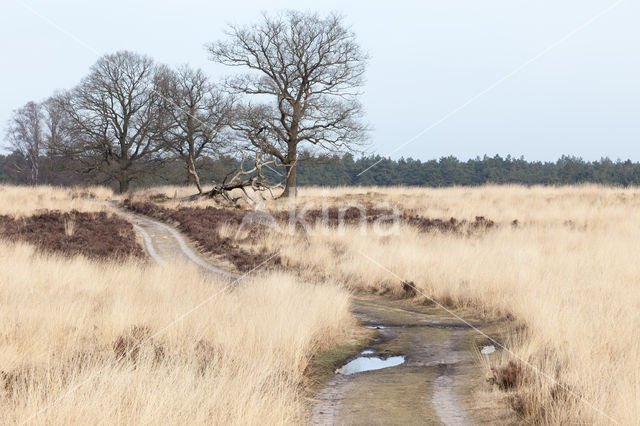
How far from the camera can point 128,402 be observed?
409 cm

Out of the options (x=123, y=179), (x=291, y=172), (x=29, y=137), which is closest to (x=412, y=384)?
(x=291, y=172)

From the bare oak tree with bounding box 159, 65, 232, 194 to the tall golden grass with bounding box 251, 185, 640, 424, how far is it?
1873 cm

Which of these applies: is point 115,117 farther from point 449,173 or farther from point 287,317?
point 449,173

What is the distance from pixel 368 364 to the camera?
6465 mm

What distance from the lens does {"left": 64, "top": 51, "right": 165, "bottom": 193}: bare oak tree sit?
36375 millimetres

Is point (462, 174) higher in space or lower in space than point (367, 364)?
higher

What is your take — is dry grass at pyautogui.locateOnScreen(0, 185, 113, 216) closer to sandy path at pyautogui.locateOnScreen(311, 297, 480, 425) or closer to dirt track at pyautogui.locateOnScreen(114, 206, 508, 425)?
dirt track at pyautogui.locateOnScreen(114, 206, 508, 425)

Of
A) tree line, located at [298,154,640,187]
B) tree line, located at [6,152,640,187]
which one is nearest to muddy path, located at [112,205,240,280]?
tree line, located at [6,152,640,187]

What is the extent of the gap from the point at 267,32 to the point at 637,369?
94.0ft

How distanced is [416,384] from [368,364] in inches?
40.1

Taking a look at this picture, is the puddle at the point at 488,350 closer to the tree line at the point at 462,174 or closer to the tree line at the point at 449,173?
the tree line at the point at 462,174

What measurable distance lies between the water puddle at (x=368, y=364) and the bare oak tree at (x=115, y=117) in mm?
33809

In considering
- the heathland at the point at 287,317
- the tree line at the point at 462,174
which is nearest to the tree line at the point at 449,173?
the tree line at the point at 462,174

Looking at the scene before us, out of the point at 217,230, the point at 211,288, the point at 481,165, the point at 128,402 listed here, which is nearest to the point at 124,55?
the point at 217,230
